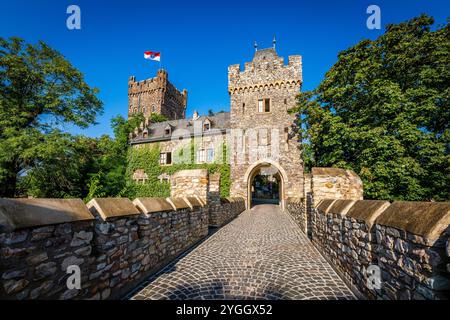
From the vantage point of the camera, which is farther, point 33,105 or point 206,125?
point 206,125

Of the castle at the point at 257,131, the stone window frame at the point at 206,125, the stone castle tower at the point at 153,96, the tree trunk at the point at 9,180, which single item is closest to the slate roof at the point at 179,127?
the castle at the point at 257,131

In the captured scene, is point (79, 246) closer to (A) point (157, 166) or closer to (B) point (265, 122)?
(B) point (265, 122)

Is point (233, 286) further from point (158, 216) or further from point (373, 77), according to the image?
point (373, 77)

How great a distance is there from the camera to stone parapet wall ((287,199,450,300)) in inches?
65.9

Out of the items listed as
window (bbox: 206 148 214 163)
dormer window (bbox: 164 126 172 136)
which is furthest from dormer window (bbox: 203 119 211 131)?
dormer window (bbox: 164 126 172 136)

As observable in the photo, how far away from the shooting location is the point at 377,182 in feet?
35.2

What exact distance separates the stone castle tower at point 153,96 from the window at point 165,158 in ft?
57.4

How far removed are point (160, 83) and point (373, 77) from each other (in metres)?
34.7

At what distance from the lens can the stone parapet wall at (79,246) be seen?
1.77 m

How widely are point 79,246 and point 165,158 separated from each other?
20206 millimetres

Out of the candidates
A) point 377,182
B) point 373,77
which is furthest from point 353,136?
point 373,77

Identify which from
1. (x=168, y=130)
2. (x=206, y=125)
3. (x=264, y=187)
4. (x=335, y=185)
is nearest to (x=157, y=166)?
(x=168, y=130)

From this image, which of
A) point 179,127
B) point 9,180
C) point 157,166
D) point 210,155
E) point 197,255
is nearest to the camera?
point 197,255

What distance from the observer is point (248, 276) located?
12.3 feet
